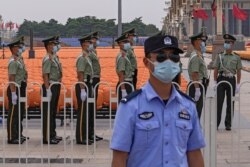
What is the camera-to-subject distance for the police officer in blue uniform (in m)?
3.47

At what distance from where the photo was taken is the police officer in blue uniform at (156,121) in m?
3.47

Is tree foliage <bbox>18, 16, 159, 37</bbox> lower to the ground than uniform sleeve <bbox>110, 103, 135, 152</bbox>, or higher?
higher

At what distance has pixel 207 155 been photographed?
22.7 ft

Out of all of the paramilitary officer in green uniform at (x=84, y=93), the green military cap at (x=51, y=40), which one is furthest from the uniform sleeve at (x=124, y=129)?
the green military cap at (x=51, y=40)

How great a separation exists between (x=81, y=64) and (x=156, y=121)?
6.32 metres

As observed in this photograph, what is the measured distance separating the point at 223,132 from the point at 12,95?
3741mm

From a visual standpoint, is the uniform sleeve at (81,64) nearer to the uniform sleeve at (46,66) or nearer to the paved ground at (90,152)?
the uniform sleeve at (46,66)

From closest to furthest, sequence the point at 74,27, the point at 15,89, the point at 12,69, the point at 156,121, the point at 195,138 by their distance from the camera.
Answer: the point at 156,121 → the point at 195,138 → the point at 15,89 → the point at 12,69 → the point at 74,27

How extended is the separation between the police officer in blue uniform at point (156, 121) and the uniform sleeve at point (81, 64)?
20.1 feet

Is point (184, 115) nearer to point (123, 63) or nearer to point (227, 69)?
point (123, 63)

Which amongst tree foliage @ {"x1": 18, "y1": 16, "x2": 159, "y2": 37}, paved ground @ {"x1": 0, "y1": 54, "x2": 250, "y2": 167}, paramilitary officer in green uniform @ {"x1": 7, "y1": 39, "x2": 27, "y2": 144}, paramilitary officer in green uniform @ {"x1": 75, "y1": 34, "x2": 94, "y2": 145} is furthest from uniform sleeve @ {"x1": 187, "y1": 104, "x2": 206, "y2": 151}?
tree foliage @ {"x1": 18, "y1": 16, "x2": 159, "y2": 37}

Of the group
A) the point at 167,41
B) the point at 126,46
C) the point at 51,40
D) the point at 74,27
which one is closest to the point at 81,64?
the point at 51,40

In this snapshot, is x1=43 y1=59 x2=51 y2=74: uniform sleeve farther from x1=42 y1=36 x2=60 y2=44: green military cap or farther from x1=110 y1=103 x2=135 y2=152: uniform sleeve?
x1=110 y1=103 x2=135 y2=152: uniform sleeve

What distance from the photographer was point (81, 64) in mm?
9695
